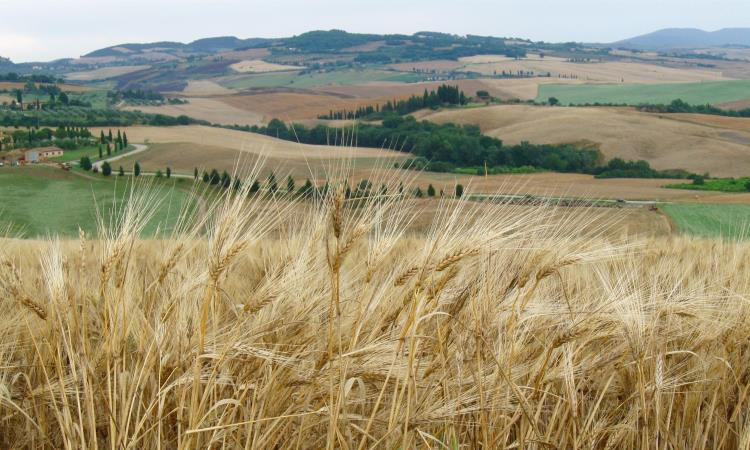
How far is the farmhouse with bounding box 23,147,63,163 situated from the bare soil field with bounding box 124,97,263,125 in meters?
29.2

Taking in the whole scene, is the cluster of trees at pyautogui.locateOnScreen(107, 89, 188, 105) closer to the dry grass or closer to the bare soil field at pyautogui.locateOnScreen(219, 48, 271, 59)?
the bare soil field at pyautogui.locateOnScreen(219, 48, 271, 59)

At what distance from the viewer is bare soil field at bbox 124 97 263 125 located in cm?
7394

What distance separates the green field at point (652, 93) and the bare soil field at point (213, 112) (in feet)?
132

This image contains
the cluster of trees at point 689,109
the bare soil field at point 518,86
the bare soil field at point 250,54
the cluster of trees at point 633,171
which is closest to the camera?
the cluster of trees at point 633,171

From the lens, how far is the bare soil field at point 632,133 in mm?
50250

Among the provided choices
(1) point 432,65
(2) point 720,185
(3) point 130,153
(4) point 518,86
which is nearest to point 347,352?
(2) point 720,185

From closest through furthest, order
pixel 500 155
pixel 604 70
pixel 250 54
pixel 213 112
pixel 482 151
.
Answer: pixel 482 151, pixel 500 155, pixel 213 112, pixel 604 70, pixel 250 54

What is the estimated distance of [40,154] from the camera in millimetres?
41750

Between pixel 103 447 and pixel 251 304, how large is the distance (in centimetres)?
71

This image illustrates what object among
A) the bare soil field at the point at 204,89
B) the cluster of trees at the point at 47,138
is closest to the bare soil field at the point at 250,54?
the bare soil field at the point at 204,89

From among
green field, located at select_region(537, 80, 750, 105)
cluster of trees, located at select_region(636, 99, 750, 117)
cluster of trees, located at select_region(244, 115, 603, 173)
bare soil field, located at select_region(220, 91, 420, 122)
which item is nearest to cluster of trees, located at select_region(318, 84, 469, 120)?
bare soil field, located at select_region(220, 91, 420, 122)

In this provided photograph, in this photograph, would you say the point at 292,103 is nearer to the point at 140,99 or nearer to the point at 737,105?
the point at 140,99

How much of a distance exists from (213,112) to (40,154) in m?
37.5

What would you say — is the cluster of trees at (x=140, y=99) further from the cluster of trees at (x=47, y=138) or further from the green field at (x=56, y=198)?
the green field at (x=56, y=198)
